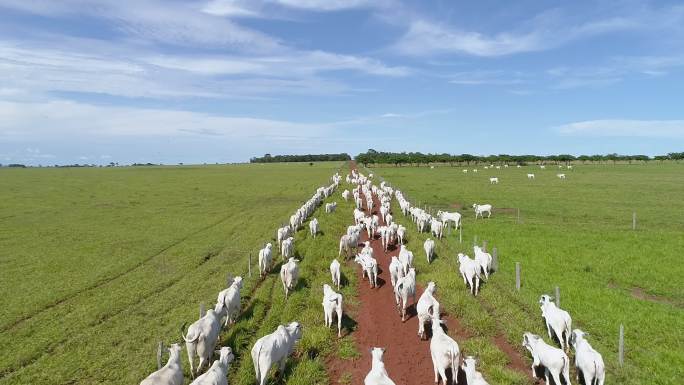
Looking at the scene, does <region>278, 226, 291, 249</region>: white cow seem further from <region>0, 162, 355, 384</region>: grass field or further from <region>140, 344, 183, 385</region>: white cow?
<region>140, 344, 183, 385</region>: white cow

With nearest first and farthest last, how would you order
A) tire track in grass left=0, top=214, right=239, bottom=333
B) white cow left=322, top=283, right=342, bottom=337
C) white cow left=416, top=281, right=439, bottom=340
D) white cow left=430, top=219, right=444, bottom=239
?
1. white cow left=416, top=281, right=439, bottom=340
2. white cow left=322, top=283, right=342, bottom=337
3. tire track in grass left=0, top=214, right=239, bottom=333
4. white cow left=430, top=219, right=444, bottom=239

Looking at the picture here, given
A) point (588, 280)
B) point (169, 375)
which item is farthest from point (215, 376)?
point (588, 280)

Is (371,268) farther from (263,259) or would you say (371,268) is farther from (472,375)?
(472,375)

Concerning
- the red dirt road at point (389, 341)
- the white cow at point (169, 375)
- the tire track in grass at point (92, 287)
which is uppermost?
the white cow at point (169, 375)

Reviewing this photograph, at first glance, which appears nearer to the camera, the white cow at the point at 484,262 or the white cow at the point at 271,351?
the white cow at the point at 271,351

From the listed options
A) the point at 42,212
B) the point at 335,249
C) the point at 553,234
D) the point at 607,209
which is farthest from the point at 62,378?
the point at 607,209

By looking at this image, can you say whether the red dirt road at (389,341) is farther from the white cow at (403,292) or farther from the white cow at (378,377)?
the white cow at (378,377)

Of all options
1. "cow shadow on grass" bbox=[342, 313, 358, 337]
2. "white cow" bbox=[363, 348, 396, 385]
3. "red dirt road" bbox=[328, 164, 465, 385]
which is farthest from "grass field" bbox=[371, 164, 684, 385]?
"cow shadow on grass" bbox=[342, 313, 358, 337]

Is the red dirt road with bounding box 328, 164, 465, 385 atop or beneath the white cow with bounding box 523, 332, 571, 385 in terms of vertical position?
beneath

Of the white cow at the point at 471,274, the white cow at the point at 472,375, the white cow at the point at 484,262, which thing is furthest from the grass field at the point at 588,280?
the white cow at the point at 472,375
